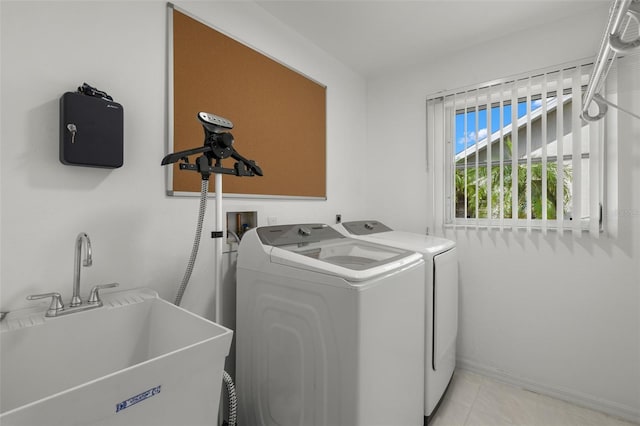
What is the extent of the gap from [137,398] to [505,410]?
6.95 ft

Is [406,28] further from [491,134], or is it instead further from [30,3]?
[30,3]

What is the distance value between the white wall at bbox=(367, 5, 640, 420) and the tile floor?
9 centimetres

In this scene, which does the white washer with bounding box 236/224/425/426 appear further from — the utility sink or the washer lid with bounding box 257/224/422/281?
the utility sink

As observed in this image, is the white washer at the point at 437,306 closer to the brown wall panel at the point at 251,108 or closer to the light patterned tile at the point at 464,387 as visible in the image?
the light patterned tile at the point at 464,387

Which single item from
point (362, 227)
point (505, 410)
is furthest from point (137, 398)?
point (505, 410)

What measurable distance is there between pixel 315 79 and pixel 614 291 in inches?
97.2

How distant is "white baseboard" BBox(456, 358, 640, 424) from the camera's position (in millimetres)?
1768

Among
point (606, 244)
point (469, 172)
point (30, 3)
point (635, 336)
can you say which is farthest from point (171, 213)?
point (635, 336)

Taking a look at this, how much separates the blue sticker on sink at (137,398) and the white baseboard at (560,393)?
2.33 m

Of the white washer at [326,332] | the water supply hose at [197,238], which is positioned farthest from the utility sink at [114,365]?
the white washer at [326,332]

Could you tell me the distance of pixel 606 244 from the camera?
71.9 inches

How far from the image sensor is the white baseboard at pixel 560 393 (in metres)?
1.77

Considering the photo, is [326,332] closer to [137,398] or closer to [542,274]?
[137,398]

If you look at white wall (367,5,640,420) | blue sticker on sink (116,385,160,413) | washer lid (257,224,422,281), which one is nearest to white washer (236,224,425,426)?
washer lid (257,224,422,281)
